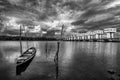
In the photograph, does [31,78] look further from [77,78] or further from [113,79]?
[113,79]

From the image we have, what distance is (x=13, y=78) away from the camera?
15758 mm

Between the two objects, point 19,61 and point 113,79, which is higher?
point 19,61

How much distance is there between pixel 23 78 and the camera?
51.9ft

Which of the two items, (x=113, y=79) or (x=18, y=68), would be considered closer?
(x=113, y=79)

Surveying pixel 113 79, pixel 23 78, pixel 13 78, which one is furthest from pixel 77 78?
pixel 13 78

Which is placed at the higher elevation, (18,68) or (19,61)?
(19,61)

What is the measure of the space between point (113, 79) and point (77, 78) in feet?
24.3

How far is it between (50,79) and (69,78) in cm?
409

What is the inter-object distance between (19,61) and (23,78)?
6.06m

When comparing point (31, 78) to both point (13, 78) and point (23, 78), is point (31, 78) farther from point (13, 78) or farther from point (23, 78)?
point (13, 78)

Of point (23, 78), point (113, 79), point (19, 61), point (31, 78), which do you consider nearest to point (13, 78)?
point (23, 78)

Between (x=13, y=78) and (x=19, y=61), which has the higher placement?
(x=19, y=61)

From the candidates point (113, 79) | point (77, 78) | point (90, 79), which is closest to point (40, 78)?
point (77, 78)

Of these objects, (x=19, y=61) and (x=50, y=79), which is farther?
(x=19, y=61)
